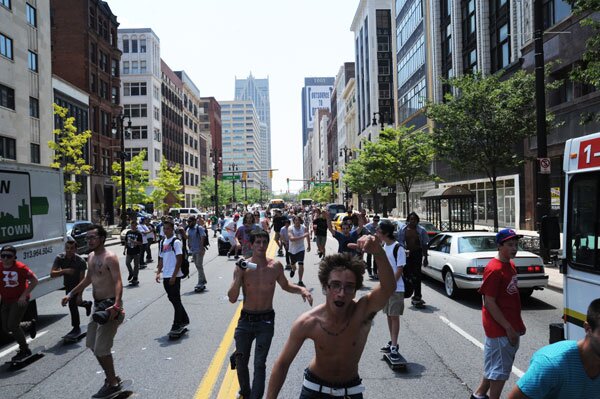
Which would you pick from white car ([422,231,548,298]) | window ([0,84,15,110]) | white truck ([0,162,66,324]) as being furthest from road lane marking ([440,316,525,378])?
window ([0,84,15,110])

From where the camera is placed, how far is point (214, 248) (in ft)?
88.6

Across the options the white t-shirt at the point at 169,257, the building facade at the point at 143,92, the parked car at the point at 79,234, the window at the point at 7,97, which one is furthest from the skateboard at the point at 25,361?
the building facade at the point at 143,92

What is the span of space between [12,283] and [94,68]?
50.5 m

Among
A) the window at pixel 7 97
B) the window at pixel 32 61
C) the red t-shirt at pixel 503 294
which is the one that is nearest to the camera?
the red t-shirt at pixel 503 294

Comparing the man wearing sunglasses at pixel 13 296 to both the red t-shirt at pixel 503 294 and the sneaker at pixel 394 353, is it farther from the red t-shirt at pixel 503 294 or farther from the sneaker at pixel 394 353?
the red t-shirt at pixel 503 294

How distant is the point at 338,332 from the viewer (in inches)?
124

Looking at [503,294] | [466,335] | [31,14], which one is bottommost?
[466,335]

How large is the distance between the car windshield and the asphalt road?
1173mm

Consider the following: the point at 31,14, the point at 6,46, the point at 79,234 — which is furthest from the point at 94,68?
the point at 79,234

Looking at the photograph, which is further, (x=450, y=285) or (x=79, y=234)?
(x=79, y=234)

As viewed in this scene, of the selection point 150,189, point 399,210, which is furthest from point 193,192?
point 399,210

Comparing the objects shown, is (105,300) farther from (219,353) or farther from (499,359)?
(499,359)

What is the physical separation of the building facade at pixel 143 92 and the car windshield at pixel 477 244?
64.1 metres

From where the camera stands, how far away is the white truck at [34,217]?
8906 mm
